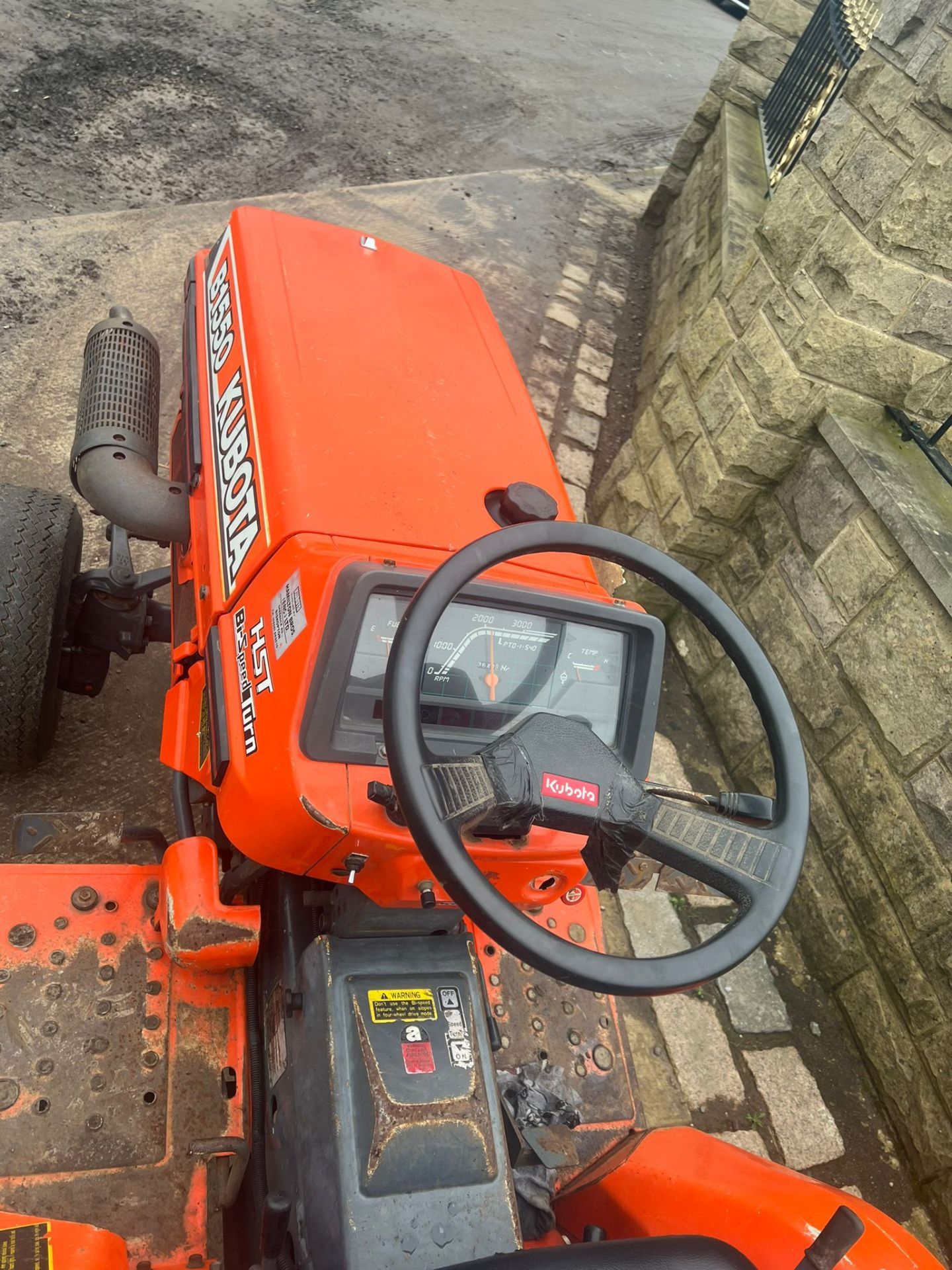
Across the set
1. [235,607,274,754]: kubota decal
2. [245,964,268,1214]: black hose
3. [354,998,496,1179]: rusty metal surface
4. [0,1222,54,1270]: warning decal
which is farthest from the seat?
[235,607,274,754]: kubota decal

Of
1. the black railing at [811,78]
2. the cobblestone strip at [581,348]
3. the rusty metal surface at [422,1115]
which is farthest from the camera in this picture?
the cobblestone strip at [581,348]

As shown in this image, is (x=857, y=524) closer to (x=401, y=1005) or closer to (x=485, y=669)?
(x=485, y=669)

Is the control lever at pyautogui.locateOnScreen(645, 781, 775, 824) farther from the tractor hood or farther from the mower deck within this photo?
the mower deck

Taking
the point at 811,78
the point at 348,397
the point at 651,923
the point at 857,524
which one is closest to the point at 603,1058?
the point at 651,923

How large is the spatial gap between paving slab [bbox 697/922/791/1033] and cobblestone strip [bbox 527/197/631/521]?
2263 mm

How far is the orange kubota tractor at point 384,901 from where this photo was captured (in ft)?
4.54

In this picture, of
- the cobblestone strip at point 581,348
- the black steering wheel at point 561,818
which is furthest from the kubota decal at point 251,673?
the cobblestone strip at point 581,348

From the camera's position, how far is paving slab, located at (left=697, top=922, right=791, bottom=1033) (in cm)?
309

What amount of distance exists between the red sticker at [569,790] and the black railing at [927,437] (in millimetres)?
2477

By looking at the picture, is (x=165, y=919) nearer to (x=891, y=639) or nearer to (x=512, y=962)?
(x=512, y=962)

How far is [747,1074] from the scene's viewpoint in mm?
2965

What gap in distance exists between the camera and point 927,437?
3.37 metres

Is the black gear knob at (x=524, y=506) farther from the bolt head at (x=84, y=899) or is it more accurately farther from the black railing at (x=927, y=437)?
the black railing at (x=927, y=437)

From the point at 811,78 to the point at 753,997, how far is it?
482 centimetres
